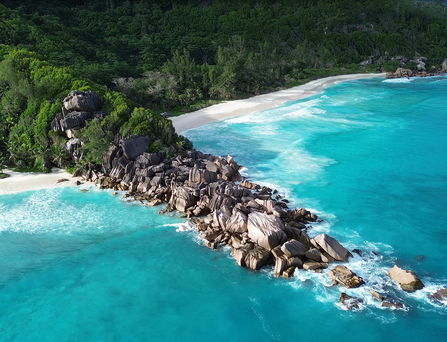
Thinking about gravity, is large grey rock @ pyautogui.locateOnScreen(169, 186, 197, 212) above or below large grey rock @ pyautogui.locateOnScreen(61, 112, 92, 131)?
below

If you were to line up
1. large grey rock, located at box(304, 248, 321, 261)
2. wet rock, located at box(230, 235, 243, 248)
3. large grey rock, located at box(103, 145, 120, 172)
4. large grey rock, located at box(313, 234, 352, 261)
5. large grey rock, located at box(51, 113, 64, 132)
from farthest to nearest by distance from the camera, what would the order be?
1. large grey rock, located at box(51, 113, 64, 132)
2. large grey rock, located at box(103, 145, 120, 172)
3. wet rock, located at box(230, 235, 243, 248)
4. large grey rock, located at box(313, 234, 352, 261)
5. large grey rock, located at box(304, 248, 321, 261)

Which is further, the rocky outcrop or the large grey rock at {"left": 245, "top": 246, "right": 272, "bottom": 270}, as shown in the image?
the large grey rock at {"left": 245, "top": 246, "right": 272, "bottom": 270}

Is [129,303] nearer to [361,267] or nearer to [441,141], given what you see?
[361,267]

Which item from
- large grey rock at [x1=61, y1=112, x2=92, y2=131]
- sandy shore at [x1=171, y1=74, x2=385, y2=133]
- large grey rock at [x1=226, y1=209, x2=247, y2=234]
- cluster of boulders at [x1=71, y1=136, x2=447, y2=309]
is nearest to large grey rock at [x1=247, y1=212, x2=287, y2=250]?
cluster of boulders at [x1=71, y1=136, x2=447, y2=309]

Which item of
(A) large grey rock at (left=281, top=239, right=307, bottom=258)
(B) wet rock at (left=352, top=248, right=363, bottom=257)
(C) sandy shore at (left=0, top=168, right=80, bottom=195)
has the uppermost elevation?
(C) sandy shore at (left=0, top=168, right=80, bottom=195)

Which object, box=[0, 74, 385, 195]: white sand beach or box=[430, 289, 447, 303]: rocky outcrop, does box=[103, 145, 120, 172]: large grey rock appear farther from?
box=[430, 289, 447, 303]: rocky outcrop

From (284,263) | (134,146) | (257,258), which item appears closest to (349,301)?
(284,263)

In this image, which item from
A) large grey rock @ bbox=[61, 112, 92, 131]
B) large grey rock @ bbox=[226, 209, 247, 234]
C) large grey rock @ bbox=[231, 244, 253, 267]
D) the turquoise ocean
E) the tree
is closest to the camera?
the turquoise ocean

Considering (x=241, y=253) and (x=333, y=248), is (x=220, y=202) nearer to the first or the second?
(x=241, y=253)
